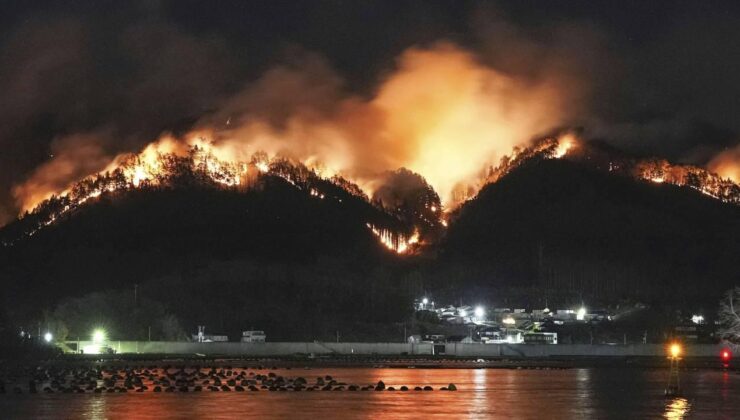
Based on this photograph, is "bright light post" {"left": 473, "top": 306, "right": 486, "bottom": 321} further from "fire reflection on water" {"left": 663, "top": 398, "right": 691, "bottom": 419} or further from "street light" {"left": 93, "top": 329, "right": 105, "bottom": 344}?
"fire reflection on water" {"left": 663, "top": 398, "right": 691, "bottom": 419}

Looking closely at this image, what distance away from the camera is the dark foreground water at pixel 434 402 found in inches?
1828

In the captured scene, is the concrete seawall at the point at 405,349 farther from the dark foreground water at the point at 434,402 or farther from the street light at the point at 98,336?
the dark foreground water at the point at 434,402

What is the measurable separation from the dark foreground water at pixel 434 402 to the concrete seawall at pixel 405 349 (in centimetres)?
4104

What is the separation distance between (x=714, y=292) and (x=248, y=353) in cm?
8434

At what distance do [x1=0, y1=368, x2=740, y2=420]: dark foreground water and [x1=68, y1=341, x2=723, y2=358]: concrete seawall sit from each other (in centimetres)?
4104

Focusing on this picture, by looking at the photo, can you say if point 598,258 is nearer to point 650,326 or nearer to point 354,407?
point 650,326

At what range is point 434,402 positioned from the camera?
52031 mm

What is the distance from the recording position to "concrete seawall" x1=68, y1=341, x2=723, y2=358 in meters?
111

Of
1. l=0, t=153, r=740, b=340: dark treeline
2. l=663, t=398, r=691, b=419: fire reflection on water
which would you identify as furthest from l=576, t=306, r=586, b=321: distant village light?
l=663, t=398, r=691, b=419: fire reflection on water

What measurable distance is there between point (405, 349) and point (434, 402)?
65.0 m

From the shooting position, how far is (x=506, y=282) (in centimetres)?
18675

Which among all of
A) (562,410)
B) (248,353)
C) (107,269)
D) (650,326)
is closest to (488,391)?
(562,410)

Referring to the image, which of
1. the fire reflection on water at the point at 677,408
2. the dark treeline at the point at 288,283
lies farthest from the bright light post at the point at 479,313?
the fire reflection on water at the point at 677,408

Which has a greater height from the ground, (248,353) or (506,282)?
(506,282)
